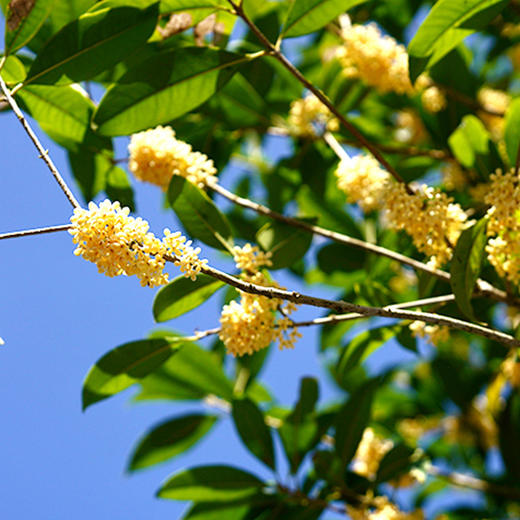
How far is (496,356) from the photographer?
2.73 m

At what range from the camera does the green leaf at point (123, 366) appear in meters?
1.86

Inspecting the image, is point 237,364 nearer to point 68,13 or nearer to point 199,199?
point 199,199

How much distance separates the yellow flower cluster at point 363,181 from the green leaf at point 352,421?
30.5 inches

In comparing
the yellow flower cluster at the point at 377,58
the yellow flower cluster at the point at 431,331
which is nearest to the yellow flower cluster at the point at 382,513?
the yellow flower cluster at the point at 431,331

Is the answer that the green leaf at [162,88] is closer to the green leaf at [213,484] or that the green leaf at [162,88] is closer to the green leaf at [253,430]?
the green leaf at [253,430]

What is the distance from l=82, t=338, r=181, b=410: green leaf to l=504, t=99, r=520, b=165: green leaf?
1146mm

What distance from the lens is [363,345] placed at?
6.54 feet

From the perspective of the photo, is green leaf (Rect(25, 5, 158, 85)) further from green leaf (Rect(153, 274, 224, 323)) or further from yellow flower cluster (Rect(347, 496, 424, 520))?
yellow flower cluster (Rect(347, 496, 424, 520))

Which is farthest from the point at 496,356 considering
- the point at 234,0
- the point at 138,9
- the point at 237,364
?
the point at 138,9

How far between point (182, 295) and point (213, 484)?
1.00m

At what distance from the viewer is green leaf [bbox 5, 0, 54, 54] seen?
166cm

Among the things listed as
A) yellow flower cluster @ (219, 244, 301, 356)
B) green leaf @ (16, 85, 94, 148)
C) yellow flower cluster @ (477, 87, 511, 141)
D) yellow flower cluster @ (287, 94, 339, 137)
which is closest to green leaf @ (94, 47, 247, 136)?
green leaf @ (16, 85, 94, 148)

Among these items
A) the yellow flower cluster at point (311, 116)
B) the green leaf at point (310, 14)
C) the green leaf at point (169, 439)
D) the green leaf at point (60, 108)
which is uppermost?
the green leaf at point (60, 108)

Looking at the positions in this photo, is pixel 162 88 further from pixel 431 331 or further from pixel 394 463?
pixel 394 463
